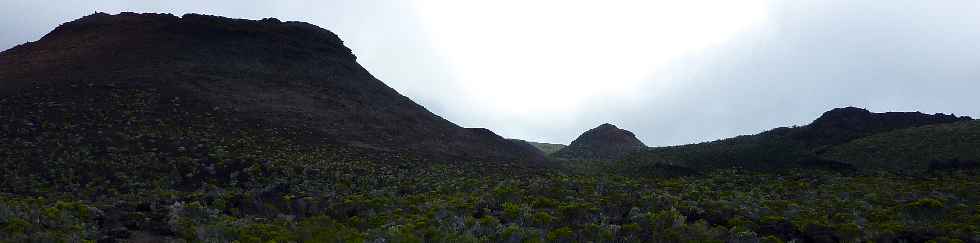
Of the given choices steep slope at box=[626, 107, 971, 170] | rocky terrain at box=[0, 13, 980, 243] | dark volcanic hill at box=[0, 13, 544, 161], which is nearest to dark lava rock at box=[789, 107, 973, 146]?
steep slope at box=[626, 107, 971, 170]

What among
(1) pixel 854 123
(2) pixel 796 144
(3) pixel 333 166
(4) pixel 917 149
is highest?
(1) pixel 854 123

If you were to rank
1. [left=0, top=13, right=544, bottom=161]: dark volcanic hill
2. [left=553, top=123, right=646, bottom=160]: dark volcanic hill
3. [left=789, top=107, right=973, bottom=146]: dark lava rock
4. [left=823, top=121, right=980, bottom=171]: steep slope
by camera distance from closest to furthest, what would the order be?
[left=823, top=121, right=980, bottom=171]: steep slope, [left=0, top=13, right=544, bottom=161]: dark volcanic hill, [left=789, top=107, right=973, bottom=146]: dark lava rock, [left=553, top=123, right=646, bottom=160]: dark volcanic hill

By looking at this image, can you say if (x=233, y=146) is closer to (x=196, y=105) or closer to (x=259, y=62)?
(x=196, y=105)

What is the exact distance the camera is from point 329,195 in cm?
2069

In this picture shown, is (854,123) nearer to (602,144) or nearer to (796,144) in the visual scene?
(796,144)

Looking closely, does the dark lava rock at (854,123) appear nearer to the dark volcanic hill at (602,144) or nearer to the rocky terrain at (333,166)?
the rocky terrain at (333,166)

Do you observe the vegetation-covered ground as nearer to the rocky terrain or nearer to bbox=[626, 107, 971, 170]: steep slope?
the rocky terrain

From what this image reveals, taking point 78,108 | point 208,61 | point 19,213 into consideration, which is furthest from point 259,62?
point 19,213

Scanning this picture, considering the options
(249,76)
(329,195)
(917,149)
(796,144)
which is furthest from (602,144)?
(329,195)

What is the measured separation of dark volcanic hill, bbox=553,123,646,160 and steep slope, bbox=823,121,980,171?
28.3 metres

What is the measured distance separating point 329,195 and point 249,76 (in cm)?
2176

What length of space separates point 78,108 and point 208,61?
36.4ft

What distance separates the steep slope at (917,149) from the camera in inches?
1224

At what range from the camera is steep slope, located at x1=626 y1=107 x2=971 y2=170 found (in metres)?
37.7
